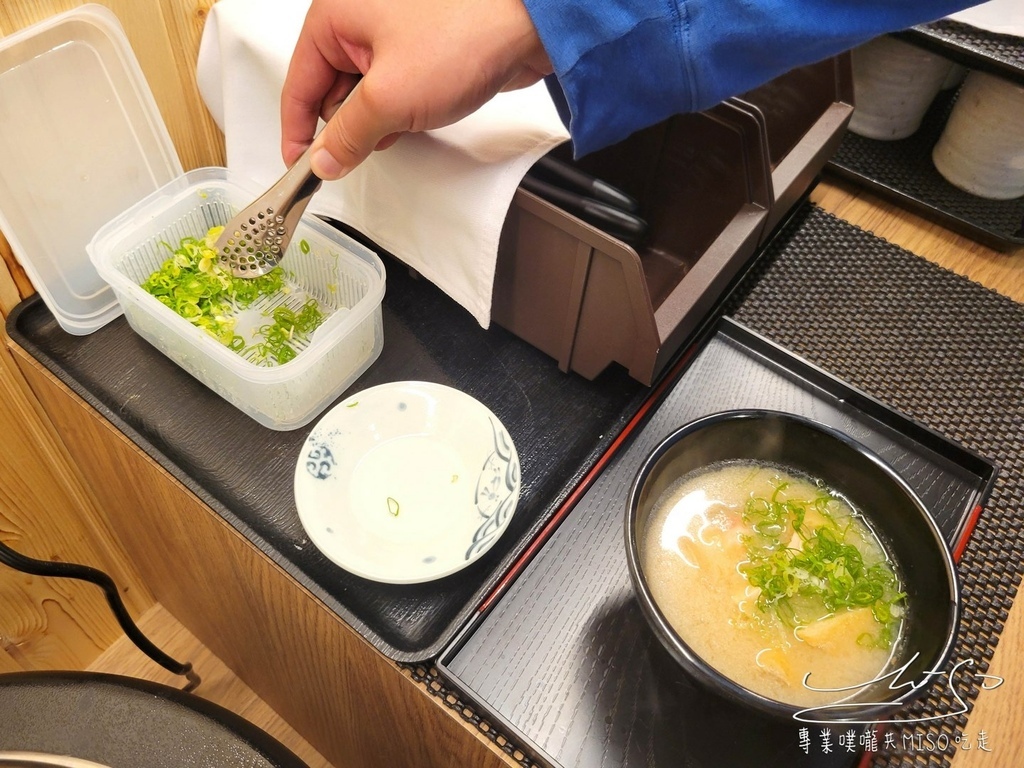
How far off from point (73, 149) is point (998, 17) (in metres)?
1.10

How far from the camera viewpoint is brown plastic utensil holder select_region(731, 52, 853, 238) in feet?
3.05

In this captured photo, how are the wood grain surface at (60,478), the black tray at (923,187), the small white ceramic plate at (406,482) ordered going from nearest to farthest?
the small white ceramic plate at (406,482), the wood grain surface at (60,478), the black tray at (923,187)

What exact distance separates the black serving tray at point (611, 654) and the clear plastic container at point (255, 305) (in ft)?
0.90

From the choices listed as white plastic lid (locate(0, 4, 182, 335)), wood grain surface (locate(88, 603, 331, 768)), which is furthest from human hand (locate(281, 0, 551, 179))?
wood grain surface (locate(88, 603, 331, 768))

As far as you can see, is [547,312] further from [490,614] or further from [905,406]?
[905,406]

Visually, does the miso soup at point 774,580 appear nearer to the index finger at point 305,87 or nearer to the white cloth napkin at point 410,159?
the white cloth napkin at point 410,159

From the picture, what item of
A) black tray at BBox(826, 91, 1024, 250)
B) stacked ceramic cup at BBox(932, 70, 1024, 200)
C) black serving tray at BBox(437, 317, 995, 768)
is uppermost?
stacked ceramic cup at BBox(932, 70, 1024, 200)

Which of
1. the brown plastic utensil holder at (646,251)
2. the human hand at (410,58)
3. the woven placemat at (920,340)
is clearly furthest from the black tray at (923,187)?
the human hand at (410,58)

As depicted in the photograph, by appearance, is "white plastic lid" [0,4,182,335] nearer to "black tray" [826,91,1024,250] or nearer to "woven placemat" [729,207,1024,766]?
"woven placemat" [729,207,1024,766]

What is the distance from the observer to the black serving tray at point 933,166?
951mm

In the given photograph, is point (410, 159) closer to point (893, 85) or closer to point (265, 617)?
point (265, 617)

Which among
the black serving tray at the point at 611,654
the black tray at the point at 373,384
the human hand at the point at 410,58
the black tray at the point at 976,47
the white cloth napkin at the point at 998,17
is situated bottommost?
the black serving tray at the point at 611,654

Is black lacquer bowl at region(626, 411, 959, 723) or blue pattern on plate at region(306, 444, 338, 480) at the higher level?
black lacquer bowl at region(626, 411, 959, 723)

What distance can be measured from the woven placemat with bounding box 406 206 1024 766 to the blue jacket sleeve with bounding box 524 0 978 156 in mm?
353
